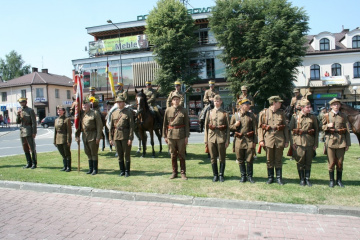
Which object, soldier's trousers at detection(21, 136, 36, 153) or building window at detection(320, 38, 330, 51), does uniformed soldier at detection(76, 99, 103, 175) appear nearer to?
soldier's trousers at detection(21, 136, 36, 153)

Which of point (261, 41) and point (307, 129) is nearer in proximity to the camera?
point (307, 129)

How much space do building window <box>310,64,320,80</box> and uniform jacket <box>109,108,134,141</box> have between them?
33.4 m

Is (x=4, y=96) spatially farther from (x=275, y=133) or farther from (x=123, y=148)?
(x=275, y=133)

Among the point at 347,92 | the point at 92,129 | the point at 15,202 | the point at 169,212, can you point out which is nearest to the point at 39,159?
the point at 92,129

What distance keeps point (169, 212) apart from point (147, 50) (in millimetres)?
37011

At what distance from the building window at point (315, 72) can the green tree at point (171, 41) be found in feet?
49.7

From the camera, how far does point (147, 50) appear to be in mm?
40188

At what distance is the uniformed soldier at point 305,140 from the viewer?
21.6ft

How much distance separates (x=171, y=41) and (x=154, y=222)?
29237 millimetres

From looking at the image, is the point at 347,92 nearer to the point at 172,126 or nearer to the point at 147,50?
the point at 147,50

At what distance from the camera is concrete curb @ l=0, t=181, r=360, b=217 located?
17.0 ft

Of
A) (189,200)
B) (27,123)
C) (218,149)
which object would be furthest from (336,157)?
(27,123)

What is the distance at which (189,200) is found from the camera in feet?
19.2

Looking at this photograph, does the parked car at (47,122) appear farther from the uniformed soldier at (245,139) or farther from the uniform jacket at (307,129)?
the uniform jacket at (307,129)
